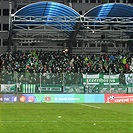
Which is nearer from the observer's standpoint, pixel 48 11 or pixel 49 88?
pixel 49 88

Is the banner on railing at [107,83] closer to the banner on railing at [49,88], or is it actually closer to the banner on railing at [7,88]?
the banner on railing at [49,88]

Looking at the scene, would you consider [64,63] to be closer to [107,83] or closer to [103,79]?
[103,79]

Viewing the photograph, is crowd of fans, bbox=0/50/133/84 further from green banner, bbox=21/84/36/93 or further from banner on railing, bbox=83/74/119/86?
green banner, bbox=21/84/36/93

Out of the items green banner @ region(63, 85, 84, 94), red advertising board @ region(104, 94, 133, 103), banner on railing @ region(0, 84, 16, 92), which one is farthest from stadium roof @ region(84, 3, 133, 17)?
banner on railing @ region(0, 84, 16, 92)

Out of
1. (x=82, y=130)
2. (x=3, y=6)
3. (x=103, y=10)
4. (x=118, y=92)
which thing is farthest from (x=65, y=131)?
Answer: (x=3, y=6)

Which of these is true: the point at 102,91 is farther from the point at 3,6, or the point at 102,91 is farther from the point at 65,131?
the point at 3,6

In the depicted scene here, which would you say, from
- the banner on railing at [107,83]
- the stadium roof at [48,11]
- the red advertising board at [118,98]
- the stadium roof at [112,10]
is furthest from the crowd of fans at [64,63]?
the banner on railing at [107,83]

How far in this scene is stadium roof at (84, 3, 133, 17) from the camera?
43.3m

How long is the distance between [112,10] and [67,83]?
1270 centimetres

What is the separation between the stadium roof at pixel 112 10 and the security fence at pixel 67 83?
9.98 m

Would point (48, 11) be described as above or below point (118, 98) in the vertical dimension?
above

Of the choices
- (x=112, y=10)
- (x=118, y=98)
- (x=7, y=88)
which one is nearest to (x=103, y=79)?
(x=118, y=98)

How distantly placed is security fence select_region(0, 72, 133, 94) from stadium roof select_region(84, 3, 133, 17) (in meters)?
9.98

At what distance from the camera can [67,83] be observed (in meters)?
36.1
